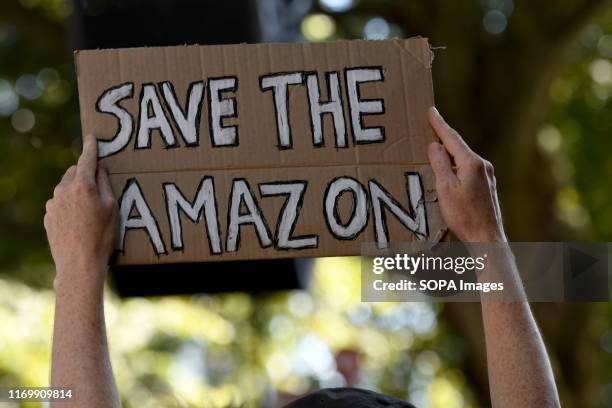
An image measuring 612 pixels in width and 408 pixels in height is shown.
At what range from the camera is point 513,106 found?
6.12 meters

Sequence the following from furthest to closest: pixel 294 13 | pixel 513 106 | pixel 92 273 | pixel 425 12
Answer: pixel 425 12, pixel 513 106, pixel 294 13, pixel 92 273

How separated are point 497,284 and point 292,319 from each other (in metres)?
10.3

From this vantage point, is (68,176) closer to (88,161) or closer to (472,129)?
(88,161)

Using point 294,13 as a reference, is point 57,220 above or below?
below

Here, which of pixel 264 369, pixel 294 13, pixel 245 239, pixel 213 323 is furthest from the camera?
pixel 213 323

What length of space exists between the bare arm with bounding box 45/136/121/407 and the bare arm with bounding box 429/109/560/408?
652 mm

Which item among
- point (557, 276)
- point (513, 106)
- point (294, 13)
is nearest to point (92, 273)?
point (557, 276)

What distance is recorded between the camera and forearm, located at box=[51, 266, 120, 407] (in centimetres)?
174

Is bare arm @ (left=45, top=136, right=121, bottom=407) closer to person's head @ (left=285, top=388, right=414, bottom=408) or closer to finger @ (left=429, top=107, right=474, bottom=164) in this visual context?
person's head @ (left=285, top=388, right=414, bottom=408)

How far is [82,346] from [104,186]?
0.38 meters

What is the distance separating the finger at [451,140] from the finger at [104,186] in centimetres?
67

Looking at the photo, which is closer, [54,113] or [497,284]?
[497,284]

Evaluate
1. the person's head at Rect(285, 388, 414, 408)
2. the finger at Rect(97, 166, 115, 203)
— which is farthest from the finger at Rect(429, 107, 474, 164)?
the finger at Rect(97, 166, 115, 203)

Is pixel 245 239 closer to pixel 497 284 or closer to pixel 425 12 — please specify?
pixel 497 284
